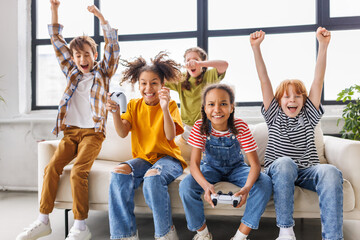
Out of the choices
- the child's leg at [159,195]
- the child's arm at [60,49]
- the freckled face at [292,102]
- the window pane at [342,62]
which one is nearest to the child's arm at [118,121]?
the child's leg at [159,195]

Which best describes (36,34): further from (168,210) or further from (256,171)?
(256,171)

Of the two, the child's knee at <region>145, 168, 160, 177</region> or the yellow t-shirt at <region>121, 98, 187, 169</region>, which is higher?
the yellow t-shirt at <region>121, 98, 187, 169</region>

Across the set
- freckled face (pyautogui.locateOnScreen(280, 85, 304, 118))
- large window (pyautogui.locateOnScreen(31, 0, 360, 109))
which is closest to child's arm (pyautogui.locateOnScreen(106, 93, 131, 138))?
freckled face (pyautogui.locateOnScreen(280, 85, 304, 118))

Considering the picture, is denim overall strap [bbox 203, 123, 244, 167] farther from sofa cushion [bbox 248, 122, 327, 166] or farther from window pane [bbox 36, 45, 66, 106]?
→ window pane [bbox 36, 45, 66, 106]

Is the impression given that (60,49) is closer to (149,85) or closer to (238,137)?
(149,85)

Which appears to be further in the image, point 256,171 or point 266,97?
point 266,97

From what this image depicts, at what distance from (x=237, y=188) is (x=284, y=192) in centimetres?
23

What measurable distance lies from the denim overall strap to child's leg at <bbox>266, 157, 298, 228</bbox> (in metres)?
0.24

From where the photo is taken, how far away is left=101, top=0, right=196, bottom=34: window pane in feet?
10.2

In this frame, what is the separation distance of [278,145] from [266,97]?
0.94ft

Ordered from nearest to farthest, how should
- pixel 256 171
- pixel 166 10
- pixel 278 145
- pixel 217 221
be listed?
pixel 256 171 → pixel 278 145 → pixel 217 221 → pixel 166 10

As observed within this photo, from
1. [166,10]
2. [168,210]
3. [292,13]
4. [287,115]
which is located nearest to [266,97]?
[287,115]

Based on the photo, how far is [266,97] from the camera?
181 centimetres

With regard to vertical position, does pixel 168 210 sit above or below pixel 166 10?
below
